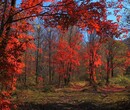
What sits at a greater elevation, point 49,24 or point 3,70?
point 49,24

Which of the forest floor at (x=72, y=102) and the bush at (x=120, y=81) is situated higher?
the forest floor at (x=72, y=102)

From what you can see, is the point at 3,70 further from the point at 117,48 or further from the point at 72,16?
the point at 117,48

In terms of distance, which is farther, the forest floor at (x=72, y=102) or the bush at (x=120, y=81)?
the bush at (x=120, y=81)

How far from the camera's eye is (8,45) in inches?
384

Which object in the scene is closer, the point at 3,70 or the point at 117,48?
the point at 3,70

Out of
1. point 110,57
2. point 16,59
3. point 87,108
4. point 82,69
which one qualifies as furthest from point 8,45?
point 82,69

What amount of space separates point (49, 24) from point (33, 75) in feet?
151

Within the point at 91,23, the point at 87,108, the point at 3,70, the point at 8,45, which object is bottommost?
the point at 87,108

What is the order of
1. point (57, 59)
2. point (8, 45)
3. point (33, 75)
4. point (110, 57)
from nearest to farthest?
point (8, 45) < point (57, 59) < point (110, 57) < point (33, 75)

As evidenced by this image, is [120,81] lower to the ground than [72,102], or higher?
lower

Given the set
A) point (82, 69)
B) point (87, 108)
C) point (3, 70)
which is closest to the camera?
point (3, 70)

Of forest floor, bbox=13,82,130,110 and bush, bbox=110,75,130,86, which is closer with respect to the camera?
forest floor, bbox=13,82,130,110

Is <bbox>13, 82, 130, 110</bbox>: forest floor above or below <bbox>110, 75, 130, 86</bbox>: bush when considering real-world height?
above

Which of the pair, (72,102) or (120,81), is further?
(120,81)
